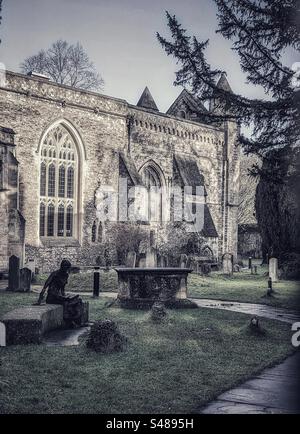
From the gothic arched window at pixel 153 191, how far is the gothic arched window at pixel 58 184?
4.97 meters

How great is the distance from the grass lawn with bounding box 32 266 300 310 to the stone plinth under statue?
2941mm

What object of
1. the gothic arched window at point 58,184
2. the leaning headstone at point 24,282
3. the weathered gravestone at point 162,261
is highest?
the gothic arched window at point 58,184

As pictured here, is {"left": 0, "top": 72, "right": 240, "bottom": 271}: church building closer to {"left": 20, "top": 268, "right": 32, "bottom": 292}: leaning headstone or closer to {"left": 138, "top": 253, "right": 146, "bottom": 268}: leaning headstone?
{"left": 20, "top": 268, "right": 32, "bottom": 292}: leaning headstone

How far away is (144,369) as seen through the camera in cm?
678

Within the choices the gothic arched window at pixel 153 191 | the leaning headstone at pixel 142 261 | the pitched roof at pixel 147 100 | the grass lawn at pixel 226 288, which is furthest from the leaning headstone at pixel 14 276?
the pitched roof at pixel 147 100

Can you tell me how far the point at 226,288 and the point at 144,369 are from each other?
1233 centimetres

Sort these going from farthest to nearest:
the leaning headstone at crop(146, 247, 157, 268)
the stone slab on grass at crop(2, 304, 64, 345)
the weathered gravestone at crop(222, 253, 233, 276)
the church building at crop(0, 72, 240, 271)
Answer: the weathered gravestone at crop(222, 253, 233, 276), the church building at crop(0, 72, 240, 271), the leaning headstone at crop(146, 247, 157, 268), the stone slab on grass at crop(2, 304, 64, 345)

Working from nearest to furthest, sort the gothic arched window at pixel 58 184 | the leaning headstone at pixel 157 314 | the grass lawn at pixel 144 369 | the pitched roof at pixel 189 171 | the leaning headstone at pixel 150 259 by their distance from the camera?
the grass lawn at pixel 144 369 → the leaning headstone at pixel 157 314 → the leaning headstone at pixel 150 259 → the gothic arched window at pixel 58 184 → the pitched roof at pixel 189 171

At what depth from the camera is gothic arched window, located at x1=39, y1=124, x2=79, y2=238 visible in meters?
22.7

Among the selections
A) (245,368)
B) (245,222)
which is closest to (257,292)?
(245,368)

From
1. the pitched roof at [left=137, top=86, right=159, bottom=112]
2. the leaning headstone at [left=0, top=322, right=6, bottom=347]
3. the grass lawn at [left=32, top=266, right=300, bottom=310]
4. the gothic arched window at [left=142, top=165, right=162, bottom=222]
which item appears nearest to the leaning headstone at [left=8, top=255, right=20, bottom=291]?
the grass lawn at [left=32, top=266, right=300, bottom=310]

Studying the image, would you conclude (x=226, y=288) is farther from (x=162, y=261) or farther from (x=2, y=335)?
(x=2, y=335)

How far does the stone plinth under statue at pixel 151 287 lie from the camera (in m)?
13.3

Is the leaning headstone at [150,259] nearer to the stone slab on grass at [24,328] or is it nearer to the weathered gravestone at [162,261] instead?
the weathered gravestone at [162,261]
